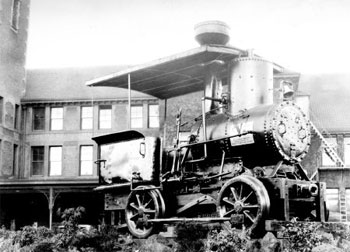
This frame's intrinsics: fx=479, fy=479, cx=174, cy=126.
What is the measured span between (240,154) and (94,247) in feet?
9.41

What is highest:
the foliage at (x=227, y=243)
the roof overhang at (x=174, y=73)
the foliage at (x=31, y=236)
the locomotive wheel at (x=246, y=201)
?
the roof overhang at (x=174, y=73)

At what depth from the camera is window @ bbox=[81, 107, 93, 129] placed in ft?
79.8

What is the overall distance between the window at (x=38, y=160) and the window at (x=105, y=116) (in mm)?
3381

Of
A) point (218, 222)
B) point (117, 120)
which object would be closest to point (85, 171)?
point (117, 120)

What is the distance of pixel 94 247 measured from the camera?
313 inches

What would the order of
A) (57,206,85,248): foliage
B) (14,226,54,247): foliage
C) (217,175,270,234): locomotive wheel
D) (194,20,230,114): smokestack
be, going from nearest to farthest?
(217,175,270,234): locomotive wheel, (57,206,85,248): foliage, (14,226,54,247): foliage, (194,20,230,114): smokestack

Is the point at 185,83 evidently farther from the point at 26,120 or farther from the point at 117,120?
the point at 26,120

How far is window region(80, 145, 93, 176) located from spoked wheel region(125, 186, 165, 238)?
14807 millimetres

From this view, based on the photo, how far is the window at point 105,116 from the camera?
24.1m

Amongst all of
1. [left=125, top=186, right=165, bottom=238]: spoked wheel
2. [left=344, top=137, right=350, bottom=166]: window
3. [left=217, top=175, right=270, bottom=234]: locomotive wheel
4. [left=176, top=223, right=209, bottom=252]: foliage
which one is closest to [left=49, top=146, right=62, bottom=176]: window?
[left=344, top=137, right=350, bottom=166]: window

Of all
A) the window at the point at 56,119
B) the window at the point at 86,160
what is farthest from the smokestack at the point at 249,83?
the window at the point at 56,119

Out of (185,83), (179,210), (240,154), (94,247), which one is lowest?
(94,247)

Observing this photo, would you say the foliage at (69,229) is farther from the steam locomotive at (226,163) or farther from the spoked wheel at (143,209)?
the steam locomotive at (226,163)

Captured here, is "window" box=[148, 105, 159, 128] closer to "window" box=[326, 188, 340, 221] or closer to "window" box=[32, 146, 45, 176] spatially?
"window" box=[32, 146, 45, 176]
